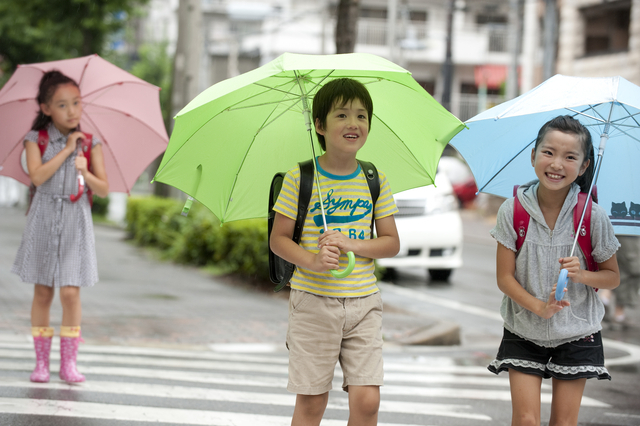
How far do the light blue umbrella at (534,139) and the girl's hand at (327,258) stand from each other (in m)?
1.00

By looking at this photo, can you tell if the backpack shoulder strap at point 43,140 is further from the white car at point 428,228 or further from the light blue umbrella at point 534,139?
the white car at point 428,228

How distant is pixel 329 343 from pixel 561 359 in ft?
3.20

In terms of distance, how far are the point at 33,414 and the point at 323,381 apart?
6.35 feet

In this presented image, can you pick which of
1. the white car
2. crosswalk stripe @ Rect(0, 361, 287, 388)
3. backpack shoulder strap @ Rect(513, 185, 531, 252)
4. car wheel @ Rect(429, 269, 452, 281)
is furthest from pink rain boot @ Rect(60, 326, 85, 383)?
car wheel @ Rect(429, 269, 452, 281)

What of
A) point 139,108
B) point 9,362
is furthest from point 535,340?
point 9,362

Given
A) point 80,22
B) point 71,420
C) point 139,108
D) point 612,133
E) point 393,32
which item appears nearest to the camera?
point 612,133

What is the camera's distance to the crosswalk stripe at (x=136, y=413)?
4332 mm

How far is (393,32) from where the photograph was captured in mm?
25547

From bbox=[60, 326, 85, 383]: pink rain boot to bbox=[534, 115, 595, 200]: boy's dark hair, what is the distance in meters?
3.14

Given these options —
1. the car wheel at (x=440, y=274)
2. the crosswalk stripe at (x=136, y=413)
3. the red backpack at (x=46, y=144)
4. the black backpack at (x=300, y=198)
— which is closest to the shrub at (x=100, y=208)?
the car wheel at (x=440, y=274)

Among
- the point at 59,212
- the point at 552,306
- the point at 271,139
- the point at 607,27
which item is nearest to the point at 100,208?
the point at 607,27

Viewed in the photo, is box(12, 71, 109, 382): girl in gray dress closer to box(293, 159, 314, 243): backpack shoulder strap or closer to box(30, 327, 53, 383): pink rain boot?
box(30, 327, 53, 383): pink rain boot

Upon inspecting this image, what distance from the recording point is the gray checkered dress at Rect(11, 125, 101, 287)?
189 inches

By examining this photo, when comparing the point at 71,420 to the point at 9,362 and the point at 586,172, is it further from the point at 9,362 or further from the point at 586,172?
the point at 586,172
